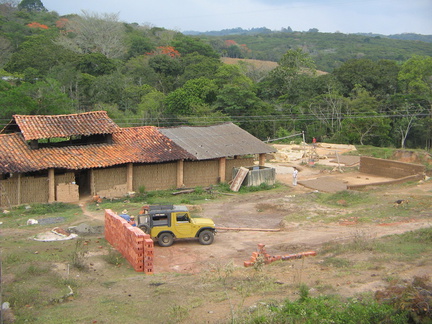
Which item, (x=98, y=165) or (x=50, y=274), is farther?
(x=98, y=165)

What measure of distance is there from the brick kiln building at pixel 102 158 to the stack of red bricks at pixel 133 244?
856 centimetres

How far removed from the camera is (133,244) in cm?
1571

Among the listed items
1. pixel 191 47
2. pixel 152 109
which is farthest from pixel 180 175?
pixel 191 47

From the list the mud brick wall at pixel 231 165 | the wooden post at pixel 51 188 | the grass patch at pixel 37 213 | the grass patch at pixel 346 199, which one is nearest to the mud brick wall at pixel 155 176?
the mud brick wall at pixel 231 165

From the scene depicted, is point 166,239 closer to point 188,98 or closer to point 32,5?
point 188,98

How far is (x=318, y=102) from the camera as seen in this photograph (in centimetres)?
5681

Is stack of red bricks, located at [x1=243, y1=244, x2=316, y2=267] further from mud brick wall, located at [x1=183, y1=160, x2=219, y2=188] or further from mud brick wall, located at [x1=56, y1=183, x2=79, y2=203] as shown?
mud brick wall, located at [x1=183, y1=160, x2=219, y2=188]

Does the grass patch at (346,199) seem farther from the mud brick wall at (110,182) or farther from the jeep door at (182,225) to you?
the mud brick wall at (110,182)

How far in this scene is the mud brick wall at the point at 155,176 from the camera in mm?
28391

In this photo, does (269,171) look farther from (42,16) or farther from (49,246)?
(42,16)

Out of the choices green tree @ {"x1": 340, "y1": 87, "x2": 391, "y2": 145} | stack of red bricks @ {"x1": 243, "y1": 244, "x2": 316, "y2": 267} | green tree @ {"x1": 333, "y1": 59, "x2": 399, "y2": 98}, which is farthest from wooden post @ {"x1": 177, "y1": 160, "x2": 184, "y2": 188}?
green tree @ {"x1": 333, "y1": 59, "x2": 399, "y2": 98}

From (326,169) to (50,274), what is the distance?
26746mm

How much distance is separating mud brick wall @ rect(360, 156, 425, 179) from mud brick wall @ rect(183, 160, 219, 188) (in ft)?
38.5

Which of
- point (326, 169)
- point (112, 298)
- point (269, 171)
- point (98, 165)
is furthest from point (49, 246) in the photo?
point (326, 169)
